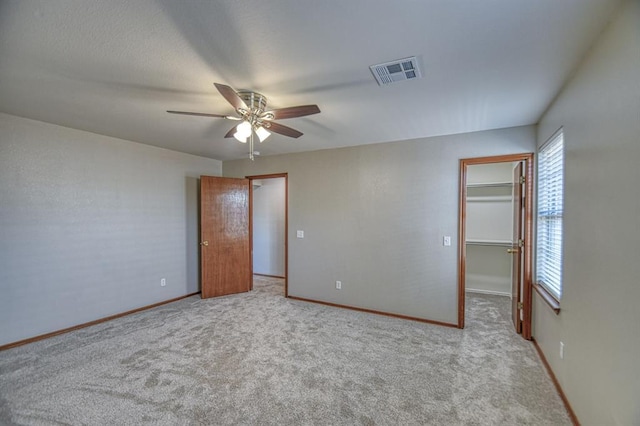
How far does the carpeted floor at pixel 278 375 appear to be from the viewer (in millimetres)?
1927

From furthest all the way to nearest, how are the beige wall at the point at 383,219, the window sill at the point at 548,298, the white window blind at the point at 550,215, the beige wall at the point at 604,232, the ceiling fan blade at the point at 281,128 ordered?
1. the beige wall at the point at 383,219
2. the ceiling fan blade at the point at 281,128
3. the white window blind at the point at 550,215
4. the window sill at the point at 548,298
5. the beige wall at the point at 604,232

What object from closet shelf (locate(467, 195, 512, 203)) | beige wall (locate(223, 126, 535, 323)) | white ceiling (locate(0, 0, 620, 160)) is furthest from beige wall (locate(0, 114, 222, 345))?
closet shelf (locate(467, 195, 512, 203))

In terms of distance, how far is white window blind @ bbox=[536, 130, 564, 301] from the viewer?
2.32 meters

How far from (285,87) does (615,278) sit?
237 centimetres

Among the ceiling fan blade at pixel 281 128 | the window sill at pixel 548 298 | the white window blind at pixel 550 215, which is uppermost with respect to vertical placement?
the ceiling fan blade at pixel 281 128

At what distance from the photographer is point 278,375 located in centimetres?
238

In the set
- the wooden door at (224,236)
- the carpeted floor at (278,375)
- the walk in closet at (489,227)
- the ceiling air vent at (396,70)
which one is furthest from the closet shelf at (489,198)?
the wooden door at (224,236)

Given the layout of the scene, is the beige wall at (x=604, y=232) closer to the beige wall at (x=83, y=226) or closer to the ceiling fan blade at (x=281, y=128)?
the ceiling fan blade at (x=281, y=128)

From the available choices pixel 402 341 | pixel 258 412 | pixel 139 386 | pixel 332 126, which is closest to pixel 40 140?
pixel 139 386

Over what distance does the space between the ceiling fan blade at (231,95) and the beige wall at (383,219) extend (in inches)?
89.1

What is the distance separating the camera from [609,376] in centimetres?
144

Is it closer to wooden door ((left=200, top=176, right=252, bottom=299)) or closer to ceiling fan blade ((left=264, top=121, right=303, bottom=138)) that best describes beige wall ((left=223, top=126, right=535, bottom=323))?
wooden door ((left=200, top=176, right=252, bottom=299))

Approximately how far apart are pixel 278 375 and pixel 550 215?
287cm

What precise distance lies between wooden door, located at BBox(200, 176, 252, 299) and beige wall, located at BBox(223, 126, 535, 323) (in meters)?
0.93
